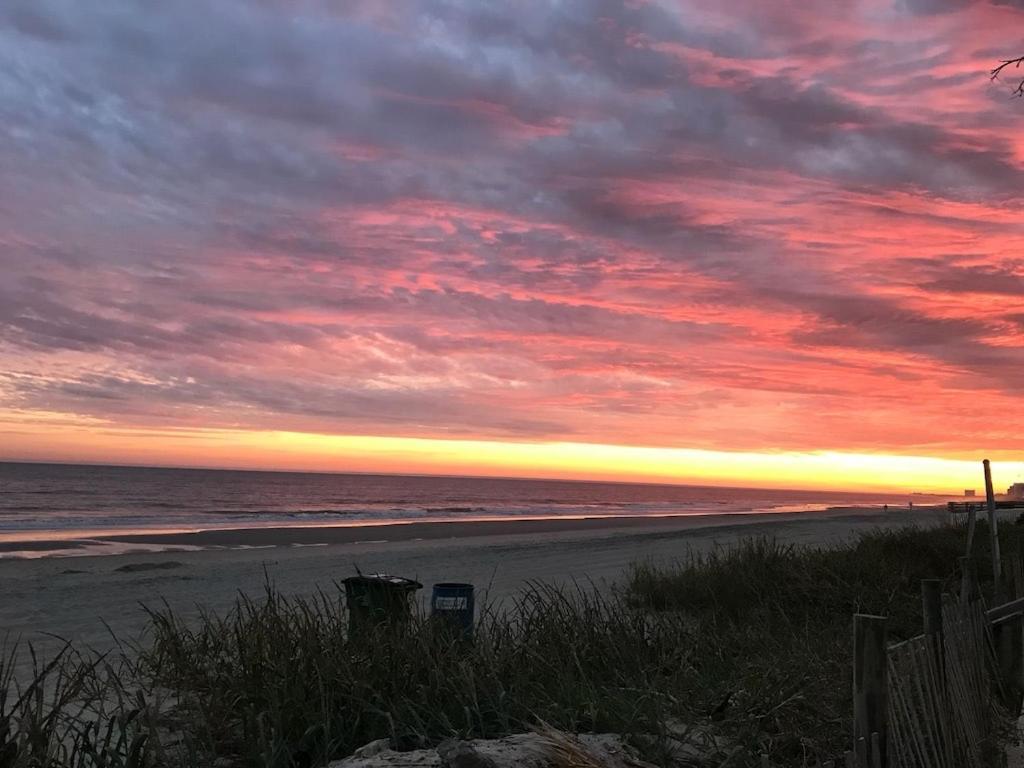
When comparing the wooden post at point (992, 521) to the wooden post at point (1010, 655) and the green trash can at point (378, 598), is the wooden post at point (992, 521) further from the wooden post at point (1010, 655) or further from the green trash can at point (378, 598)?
the green trash can at point (378, 598)

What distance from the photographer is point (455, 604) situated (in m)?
6.18

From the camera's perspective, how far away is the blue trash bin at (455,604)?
6086mm

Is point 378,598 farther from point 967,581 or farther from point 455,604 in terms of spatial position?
point 967,581

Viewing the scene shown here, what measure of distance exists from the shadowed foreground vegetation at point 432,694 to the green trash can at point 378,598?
0.26 meters

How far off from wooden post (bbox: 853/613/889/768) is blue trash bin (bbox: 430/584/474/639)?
2958 mm

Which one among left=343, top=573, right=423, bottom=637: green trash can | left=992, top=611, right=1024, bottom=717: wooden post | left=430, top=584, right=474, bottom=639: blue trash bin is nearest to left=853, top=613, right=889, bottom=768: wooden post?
left=430, top=584, right=474, bottom=639: blue trash bin

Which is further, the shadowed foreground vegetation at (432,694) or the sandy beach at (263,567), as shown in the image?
the sandy beach at (263,567)

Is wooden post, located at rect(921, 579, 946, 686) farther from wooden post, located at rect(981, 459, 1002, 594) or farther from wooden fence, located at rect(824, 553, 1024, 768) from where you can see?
wooden post, located at rect(981, 459, 1002, 594)

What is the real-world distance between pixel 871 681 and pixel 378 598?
3.79 meters

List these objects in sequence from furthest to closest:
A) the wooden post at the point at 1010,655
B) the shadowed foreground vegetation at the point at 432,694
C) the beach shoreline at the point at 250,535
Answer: the beach shoreline at the point at 250,535 < the wooden post at the point at 1010,655 < the shadowed foreground vegetation at the point at 432,694

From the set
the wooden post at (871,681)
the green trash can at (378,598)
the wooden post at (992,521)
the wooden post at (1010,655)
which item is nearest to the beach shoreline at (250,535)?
the green trash can at (378,598)

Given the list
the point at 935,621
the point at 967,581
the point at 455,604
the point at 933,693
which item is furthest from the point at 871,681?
the point at 455,604

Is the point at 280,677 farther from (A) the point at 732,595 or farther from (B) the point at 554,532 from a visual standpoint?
(B) the point at 554,532

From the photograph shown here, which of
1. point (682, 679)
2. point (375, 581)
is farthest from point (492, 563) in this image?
point (682, 679)
